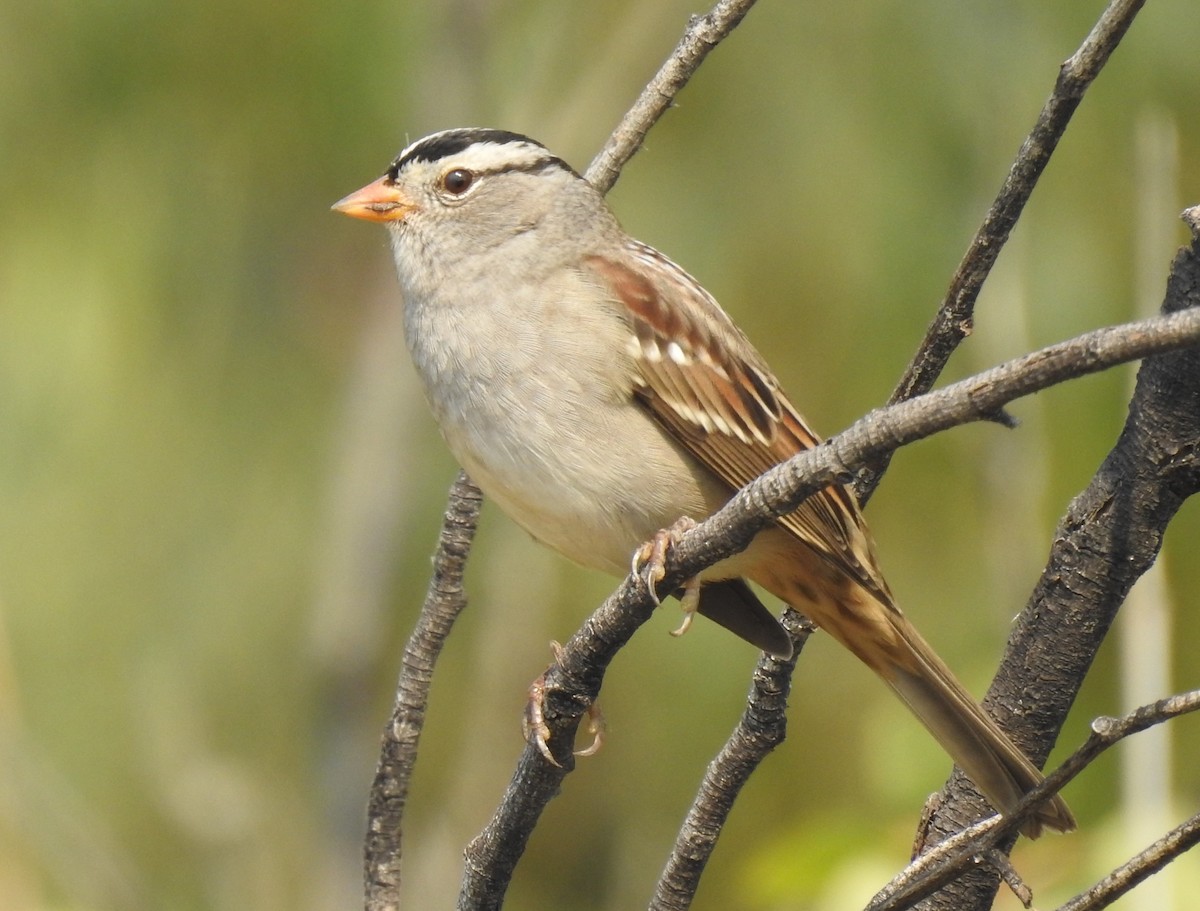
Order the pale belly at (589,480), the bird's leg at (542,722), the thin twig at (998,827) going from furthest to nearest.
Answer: the pale belly at (589,480) < the bird's leg at (542,722) < the thin twig at (998,827)

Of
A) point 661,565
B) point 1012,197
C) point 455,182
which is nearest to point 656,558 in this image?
point 661,565

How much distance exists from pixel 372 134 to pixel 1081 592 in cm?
339

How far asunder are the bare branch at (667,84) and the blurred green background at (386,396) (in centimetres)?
87

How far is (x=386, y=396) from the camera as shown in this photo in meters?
4.84

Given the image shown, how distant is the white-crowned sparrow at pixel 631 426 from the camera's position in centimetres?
247

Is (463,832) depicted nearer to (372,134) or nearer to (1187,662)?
(1187,662)

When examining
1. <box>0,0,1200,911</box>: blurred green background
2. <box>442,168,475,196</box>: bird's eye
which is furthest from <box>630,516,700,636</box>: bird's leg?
<box>442,168,475,196</box>: bird's eye

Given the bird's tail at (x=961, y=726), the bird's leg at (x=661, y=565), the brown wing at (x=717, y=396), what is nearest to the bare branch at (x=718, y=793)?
the bird's leg at (x=661, y=565)

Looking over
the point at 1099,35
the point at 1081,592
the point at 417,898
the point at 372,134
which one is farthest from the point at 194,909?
the point at 1099,35

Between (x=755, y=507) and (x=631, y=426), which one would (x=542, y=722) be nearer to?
(x=755, y=507)

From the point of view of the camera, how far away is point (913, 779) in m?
2.72

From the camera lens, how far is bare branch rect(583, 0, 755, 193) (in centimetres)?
238

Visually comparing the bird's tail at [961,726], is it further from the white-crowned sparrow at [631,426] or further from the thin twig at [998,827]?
the thin twig at [998,827]

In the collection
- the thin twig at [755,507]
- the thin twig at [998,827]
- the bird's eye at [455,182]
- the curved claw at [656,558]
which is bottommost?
the thin twig at [998,827]
